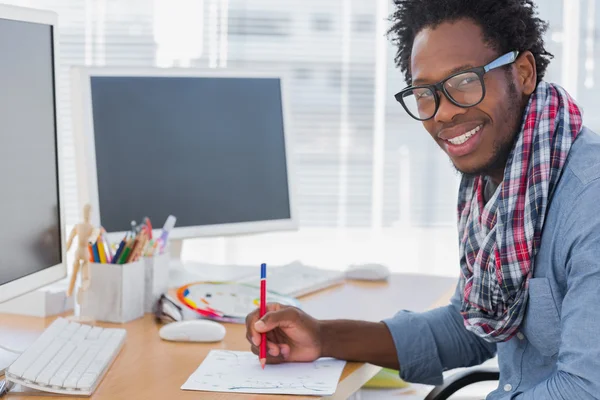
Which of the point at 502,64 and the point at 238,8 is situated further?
the point at 238,8

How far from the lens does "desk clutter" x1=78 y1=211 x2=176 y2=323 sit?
1.48 m

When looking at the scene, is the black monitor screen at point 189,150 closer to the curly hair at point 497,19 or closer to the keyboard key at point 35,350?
the keyboard key at point 35,350

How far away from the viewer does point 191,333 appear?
1.39 m

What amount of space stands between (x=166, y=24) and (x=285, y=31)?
1.64 ft

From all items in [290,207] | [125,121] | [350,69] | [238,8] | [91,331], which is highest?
[238,8]

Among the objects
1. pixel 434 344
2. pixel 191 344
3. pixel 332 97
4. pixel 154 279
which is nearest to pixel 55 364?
pixel 191 344

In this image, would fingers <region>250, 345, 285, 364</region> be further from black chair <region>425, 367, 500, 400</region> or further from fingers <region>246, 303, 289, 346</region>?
black chair <region>425, 367, 500, 400</region>

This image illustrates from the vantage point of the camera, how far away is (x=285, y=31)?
3.52m

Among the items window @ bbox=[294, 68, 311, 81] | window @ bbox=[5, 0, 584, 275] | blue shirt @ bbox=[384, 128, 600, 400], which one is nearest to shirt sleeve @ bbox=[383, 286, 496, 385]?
blue shirt @ bbox=[384, 128, 600, 400]

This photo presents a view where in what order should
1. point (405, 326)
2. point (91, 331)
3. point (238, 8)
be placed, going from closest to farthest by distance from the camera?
point (91, 331) < point (405, 326) < point (238, 8)

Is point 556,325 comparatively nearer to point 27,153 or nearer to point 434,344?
point 434,344

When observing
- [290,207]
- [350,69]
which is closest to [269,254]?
[350,69]

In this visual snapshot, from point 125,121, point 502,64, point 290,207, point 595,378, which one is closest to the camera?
point 595,378

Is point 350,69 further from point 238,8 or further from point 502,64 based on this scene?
point 502,64
